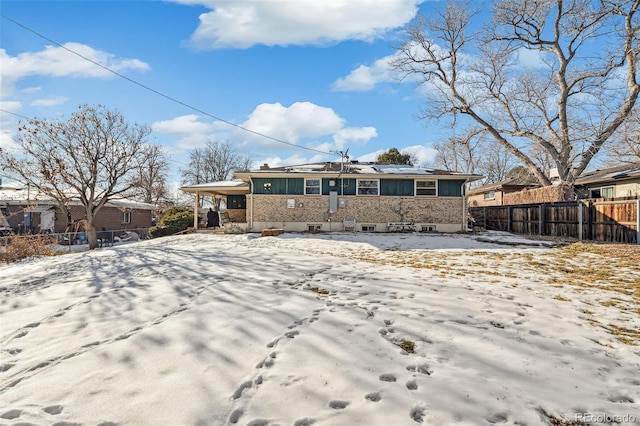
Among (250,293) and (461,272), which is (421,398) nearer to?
(250,293)

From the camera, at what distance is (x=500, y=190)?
29172 millimetres

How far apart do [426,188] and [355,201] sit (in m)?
4.10

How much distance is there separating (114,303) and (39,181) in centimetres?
1580

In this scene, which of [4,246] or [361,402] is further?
[4,246]

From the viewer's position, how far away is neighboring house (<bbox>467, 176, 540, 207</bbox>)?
1064 inches

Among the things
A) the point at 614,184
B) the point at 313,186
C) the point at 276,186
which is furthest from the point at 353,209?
the point at 614,184

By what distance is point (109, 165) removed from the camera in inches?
678

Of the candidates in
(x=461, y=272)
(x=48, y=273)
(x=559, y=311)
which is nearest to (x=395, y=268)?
(x=461, y=272)

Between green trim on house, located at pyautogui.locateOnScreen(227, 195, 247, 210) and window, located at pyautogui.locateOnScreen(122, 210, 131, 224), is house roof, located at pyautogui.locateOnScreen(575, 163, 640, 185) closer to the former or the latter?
green trim on house, located at pyautogui.locateOnScreen(227, 195, 247, 210)

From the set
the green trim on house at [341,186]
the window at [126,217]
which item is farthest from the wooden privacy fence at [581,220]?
the window at [126,217]

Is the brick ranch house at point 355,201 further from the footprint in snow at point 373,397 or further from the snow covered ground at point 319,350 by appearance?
the footprint in snow at point 373,397

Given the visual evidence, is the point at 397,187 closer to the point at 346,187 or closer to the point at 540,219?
the point at 346,187

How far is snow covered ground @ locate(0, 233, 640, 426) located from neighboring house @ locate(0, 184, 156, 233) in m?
16.5

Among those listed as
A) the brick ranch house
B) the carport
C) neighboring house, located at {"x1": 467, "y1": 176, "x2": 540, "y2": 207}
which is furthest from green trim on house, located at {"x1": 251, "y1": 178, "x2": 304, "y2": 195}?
neighboring house, located at {"x1": 467, "y1": 176, "x2": 540, "y2": 207}
